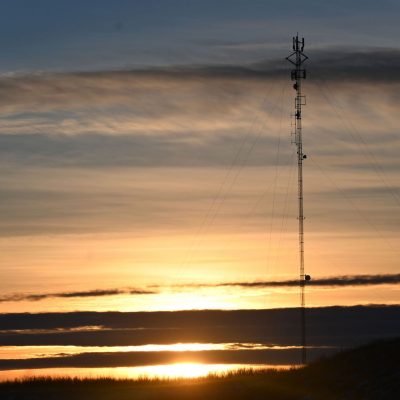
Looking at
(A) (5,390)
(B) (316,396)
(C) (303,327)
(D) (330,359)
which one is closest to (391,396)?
(B) (316,396)

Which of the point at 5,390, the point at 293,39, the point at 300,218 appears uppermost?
the point at 293,39

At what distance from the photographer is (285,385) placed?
41.8m

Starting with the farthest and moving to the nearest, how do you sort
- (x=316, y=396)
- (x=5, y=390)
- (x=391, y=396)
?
1. (x=5, y=390)
2. (x=316, y=396)
3. (x=391, y=396)

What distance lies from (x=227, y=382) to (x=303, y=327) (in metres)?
6.06

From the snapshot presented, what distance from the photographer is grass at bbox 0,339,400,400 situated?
127 feet

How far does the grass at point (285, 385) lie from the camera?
38.6m

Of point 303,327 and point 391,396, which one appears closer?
point 391,396

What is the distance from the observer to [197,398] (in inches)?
1586

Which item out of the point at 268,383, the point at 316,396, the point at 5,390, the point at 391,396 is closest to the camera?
the point at 391,396

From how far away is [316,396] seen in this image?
39250 mm

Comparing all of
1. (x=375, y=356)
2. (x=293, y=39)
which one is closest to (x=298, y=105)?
(x=293, y=39)

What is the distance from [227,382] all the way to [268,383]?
1.93 m

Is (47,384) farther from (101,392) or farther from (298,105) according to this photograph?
(298,105)

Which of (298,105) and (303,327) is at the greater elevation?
(298,105)
